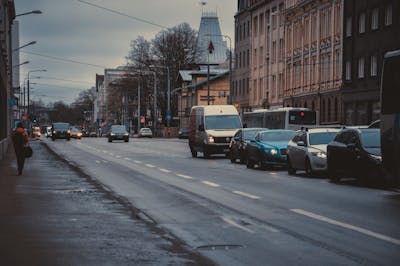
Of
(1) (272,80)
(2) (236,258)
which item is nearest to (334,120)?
(1) (272,80)

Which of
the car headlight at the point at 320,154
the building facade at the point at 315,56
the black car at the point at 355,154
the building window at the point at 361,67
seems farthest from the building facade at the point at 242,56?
the black car at the point at 355,154

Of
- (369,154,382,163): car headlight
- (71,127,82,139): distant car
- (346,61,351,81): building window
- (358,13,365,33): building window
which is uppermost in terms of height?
(358,13,365,33): building window

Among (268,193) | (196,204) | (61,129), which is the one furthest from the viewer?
(61,129)

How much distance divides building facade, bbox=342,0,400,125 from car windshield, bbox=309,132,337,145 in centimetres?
2631

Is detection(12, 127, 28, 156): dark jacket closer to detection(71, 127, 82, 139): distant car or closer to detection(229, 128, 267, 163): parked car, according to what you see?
detection(229, 128, 267, 163): parked car

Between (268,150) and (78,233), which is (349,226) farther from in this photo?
(268,150)

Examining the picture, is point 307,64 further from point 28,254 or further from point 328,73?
point 28,254

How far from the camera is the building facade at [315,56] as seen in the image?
6366cm

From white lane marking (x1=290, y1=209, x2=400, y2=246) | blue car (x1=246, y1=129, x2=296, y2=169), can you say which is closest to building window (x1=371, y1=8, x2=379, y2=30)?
blue car (x1=246, y1=129, x2=296, y2=169)

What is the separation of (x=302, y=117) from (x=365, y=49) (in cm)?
589

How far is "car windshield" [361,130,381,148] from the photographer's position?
21.6 meters

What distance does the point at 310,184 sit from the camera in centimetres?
2212

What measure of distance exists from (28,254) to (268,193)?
9.74 m

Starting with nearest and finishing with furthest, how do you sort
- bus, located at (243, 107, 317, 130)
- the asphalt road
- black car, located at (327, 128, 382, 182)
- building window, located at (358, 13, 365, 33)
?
the asphalt road, black car, located at (327, 128, 382, 182), bus, located at (243, 107, 317, 130), building window, located at (358, 13, 365, 33)
